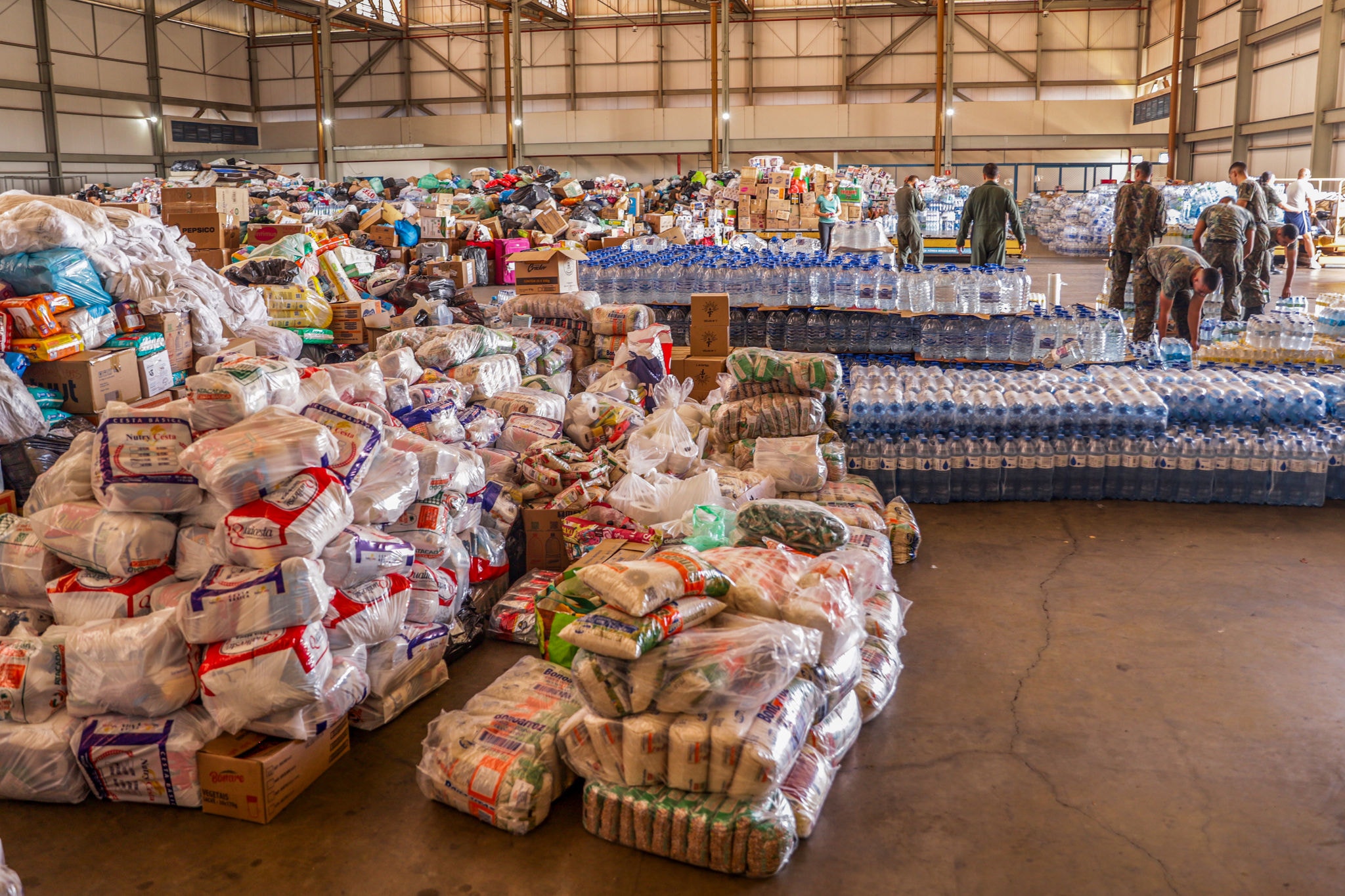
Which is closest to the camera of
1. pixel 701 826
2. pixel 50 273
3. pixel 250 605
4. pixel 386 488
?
pixel 701 826

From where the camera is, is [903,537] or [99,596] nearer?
[99,596]

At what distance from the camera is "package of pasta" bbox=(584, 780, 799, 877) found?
2.41 meters

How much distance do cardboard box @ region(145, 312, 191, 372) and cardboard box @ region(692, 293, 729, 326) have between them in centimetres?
284

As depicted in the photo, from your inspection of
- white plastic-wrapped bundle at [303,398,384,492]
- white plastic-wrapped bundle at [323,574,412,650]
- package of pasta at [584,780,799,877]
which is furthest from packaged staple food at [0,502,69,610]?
package of pasta at [584,780,799,877]

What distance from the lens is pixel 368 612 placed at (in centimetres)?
306

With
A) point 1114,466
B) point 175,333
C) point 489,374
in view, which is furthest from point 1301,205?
point 175,333

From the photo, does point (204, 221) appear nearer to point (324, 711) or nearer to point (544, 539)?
point (544, 539)

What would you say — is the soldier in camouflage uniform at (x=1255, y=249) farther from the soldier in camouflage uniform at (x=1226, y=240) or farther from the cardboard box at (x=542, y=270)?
the cardboard box at (x=542, y=270)

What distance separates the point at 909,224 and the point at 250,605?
1191cm

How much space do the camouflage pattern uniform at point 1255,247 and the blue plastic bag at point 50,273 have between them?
31.7 ft

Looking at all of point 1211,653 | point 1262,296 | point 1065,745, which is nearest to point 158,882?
point 1065,745

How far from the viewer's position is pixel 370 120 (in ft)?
88.7

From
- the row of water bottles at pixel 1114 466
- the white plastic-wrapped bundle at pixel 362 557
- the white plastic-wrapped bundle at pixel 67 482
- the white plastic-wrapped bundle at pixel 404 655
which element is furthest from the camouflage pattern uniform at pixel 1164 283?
the white plastic-wrapped bundle at pixel 67 482

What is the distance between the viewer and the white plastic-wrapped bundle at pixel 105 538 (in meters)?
2.94
